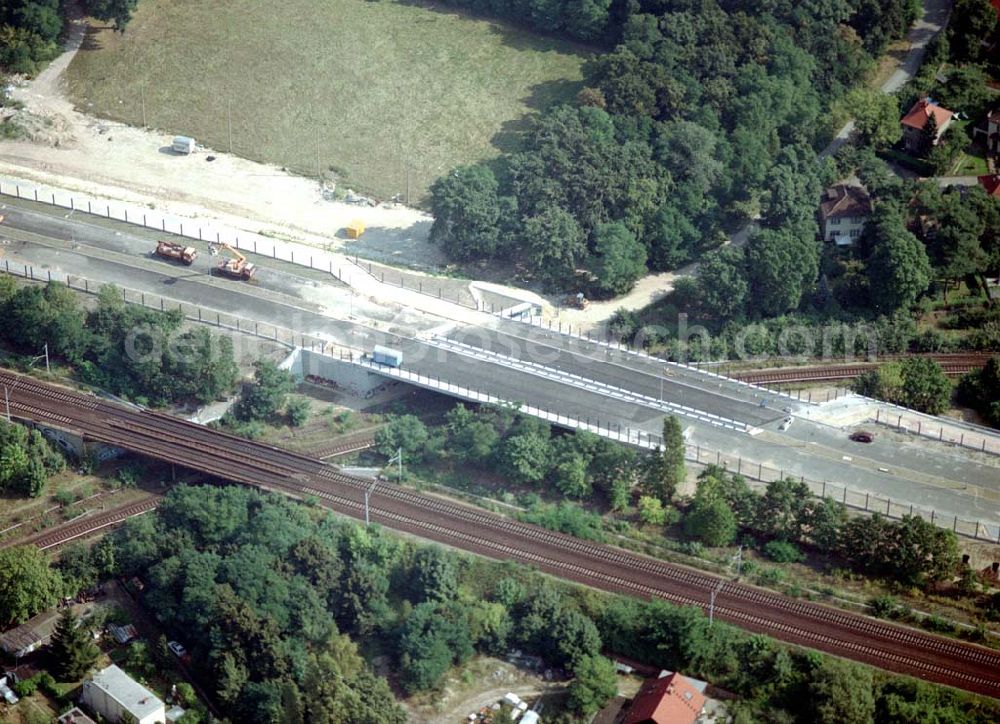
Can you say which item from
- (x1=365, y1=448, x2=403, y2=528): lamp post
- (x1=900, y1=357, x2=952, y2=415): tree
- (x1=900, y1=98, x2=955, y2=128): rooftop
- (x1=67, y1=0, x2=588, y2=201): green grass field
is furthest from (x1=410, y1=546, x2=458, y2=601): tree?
(x1=900, y1=98, x2=955, y2=128): rooftop

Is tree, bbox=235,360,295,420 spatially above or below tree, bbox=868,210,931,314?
below

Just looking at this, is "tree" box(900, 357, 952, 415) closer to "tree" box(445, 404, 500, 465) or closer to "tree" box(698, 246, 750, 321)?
"tree" box(698, 246, 750, 321)

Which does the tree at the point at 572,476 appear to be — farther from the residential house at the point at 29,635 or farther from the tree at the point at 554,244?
the residential house at the point at 29,635

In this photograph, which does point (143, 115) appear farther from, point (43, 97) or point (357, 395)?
point (357, 395)

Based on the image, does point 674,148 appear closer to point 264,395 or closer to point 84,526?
point 264,395

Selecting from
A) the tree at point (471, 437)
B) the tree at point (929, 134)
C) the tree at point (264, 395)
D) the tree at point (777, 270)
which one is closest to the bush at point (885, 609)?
the tree at point (471, 437)

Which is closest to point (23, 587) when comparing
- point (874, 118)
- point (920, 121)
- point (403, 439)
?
point (403, 439)
